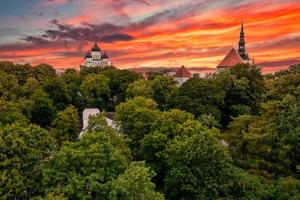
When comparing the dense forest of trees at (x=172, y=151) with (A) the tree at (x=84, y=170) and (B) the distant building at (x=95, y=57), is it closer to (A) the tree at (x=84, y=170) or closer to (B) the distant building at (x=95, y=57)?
(A) the tree at (x=84, y=170)

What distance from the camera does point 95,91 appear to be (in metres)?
66.1

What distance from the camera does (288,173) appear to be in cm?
3014

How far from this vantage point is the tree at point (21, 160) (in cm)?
2235

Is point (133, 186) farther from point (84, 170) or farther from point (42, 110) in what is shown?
point (42, 110)

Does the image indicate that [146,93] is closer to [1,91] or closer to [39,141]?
[1,91]

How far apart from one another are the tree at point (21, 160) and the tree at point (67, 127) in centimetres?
1736

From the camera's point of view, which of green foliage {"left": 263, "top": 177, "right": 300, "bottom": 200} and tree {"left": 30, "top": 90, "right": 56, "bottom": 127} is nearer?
green foliage {"left": 263, "top": 177, "right": 300, "bottom": 200}

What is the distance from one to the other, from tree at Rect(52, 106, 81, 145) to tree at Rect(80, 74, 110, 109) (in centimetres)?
1861

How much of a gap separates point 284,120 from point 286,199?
8005 millimetres

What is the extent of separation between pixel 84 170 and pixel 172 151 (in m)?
8.24

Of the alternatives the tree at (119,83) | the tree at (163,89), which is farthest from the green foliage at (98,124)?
the tree at (119,83)

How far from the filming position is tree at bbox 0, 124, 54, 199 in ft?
73.3

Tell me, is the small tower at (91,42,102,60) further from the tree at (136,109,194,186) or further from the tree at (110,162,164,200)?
the tree at (110,162,164,200)

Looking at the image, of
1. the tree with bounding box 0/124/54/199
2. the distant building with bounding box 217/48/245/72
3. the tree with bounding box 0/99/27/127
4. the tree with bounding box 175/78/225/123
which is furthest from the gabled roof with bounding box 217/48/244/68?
the tree with bounding box 0/124/54/199
